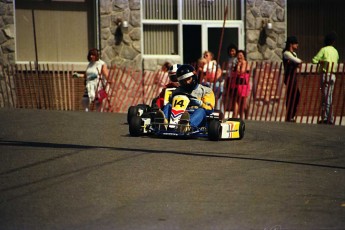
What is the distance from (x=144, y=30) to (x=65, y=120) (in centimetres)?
635

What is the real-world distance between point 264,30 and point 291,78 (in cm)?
458

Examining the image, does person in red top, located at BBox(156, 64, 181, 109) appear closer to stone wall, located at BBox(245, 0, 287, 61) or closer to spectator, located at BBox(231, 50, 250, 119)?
spectator, located at BBox(231, 50, 250, 119)

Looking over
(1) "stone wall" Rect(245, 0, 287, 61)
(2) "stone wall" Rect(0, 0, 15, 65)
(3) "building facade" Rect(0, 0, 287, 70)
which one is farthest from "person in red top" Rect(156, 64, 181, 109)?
(1) "stone wall" Rect(245, 0, 287, 61)

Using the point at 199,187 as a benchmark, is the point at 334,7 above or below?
above

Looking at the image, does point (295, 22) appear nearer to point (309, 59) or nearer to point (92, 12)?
point (309, 59)

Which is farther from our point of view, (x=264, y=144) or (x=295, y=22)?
(x=295, y=22)

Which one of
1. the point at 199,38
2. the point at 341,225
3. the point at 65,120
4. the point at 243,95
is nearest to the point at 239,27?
the point at 199,38

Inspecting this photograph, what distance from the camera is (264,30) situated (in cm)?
2381

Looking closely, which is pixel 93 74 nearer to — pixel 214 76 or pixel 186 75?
pixel 214 76

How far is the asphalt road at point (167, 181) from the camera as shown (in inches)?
307

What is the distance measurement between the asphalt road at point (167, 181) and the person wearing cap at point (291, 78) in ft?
12.5

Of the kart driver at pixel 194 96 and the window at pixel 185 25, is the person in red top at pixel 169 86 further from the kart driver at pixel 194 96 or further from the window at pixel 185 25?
the window at pixel 185 25

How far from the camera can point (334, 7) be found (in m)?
24.4

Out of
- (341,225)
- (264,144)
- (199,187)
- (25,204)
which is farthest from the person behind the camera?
(264,144)
